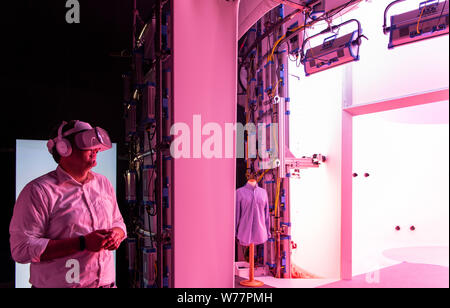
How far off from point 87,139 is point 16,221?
54cm

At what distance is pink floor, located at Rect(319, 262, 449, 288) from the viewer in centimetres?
472

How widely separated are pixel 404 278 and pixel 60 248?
5.45 metres

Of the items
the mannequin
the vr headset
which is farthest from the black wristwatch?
the mannequin

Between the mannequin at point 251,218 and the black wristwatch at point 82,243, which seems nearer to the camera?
the black wristwatch at point 82,243

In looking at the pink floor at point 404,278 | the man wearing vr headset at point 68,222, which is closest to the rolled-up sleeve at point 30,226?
the man wearing vr headset at point 68,222

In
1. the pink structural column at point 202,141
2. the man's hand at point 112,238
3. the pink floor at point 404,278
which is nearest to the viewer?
the man's hand at point 112,238

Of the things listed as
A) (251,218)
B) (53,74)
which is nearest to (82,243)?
(251,218)

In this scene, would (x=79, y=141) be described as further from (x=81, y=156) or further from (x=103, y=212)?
(x=103, y=212)

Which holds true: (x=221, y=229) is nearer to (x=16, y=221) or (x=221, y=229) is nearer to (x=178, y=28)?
(x=16, y=221)

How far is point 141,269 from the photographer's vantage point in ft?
13.0

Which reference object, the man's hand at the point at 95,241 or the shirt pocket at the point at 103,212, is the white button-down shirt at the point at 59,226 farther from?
the man's hand at the point at 95,241

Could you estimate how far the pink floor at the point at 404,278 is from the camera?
4719 mm

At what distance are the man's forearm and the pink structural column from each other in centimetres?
72

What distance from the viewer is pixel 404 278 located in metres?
5.12
